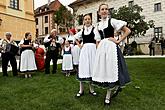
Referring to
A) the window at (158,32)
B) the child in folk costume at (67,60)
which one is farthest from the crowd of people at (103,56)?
the window at (158,32)

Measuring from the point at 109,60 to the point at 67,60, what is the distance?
520cm

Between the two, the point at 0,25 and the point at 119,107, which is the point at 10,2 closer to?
the point at 0,25

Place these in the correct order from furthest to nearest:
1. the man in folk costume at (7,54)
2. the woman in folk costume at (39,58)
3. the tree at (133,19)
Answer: the tree at (133,19) → the woman in folk costume at (39,58) → the man in folk costume at (7,54)

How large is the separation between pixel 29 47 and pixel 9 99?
4.20 m

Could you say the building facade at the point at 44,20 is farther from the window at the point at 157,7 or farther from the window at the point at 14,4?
the window at the point at 14,4

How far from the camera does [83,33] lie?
647 cm

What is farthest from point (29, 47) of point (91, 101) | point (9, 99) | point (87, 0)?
point (87, 0)

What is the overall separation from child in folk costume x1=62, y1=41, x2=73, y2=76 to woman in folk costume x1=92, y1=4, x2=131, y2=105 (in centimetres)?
483

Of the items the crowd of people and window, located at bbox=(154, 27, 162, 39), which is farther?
window, located at bbox=(154, 27, 162, 39)

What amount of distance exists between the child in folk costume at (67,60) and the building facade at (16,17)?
52.2 ft

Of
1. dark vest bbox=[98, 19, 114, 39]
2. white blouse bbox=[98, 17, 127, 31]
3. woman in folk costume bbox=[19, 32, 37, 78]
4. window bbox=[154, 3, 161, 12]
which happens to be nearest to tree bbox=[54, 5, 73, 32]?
window bbox=[154, 3, 161, 12]

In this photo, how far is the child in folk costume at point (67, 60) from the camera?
10.5 metres

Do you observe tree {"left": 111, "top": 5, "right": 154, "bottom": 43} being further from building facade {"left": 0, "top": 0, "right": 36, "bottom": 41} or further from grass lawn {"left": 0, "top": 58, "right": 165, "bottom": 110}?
grass lawn {"left": 0, "top": 58, "right": 165, "bottom": 110}

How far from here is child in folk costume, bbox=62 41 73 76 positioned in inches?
412
